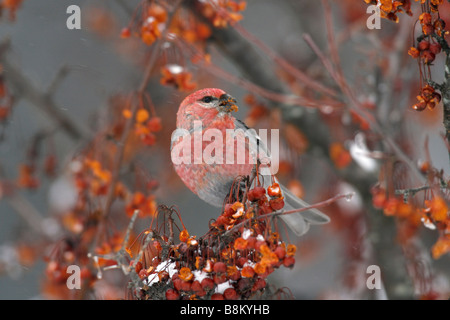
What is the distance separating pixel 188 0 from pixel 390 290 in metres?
2.07

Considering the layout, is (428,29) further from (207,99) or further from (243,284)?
(207,99)

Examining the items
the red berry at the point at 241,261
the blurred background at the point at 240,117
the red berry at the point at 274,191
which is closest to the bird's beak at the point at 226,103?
the blurred background at the point at 240,117

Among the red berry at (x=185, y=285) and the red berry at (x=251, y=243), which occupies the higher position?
the red berry at (x=251, y=243)

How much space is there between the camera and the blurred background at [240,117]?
2.97m

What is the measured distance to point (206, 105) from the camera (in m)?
2.22

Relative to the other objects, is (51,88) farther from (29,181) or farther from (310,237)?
(310,237)

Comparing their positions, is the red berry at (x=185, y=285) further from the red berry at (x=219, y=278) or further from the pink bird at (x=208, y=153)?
the pink bird at (x=208, y=153)

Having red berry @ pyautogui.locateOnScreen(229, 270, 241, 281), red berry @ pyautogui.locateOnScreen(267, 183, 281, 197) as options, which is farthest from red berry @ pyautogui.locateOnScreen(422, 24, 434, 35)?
red berry @ pyautogui.locateOnScreen(229, 270, 241, 281)

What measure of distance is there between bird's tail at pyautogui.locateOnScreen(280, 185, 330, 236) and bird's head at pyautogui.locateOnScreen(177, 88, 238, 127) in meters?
0.48

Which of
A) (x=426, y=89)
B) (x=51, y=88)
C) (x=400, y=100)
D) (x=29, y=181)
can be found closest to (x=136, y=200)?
(x=29, y=181)

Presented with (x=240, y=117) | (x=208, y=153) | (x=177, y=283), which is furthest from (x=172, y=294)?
(x=240, y=117)

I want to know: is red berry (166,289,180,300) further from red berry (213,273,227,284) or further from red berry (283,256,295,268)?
red berry (283,256,295,268)

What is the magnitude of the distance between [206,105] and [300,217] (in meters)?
0.69
